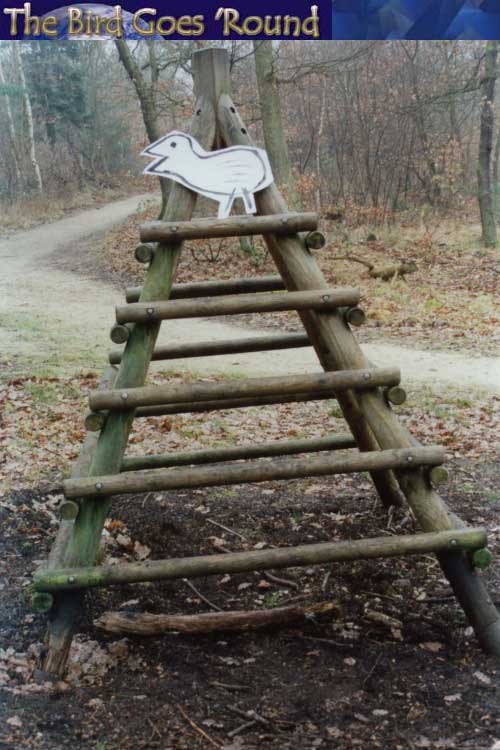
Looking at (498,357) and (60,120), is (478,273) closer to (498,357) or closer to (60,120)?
(498,357)

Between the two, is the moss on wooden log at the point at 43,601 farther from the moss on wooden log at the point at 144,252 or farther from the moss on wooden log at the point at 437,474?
the moss on wooden log at the point at 437,474

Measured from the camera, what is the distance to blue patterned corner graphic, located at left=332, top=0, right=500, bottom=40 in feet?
13.1

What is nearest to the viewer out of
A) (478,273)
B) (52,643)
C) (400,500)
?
(52,643)

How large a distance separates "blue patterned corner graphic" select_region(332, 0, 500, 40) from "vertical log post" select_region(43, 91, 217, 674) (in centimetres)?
122

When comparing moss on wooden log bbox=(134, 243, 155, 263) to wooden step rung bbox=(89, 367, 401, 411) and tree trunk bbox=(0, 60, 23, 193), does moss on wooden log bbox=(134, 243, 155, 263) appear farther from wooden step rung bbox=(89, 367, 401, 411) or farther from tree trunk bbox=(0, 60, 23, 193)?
tree trunk bbox=(0, 60, 23, 193)

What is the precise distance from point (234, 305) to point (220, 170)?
1.92 ft

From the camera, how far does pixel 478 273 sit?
1277 cm

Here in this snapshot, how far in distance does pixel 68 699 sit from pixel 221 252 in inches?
337

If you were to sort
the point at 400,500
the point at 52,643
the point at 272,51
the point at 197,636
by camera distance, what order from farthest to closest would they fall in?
the point at 272,51 < the point at 400,500 < the point at 197,636 < the point at 52,643

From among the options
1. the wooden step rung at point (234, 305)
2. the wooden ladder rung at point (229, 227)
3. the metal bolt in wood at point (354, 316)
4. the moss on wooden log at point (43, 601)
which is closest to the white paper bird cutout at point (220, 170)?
the wooden ladder rung at point (229, 227)

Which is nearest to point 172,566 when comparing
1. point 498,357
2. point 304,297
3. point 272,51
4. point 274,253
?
point 304,297

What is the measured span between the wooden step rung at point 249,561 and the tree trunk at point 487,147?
436 inches

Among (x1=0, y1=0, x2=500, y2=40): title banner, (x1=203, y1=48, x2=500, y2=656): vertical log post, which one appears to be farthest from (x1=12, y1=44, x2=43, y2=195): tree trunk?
(x1=203, y1=48, x2=500, y2=656): vertical log post

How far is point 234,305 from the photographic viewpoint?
3268 mm
